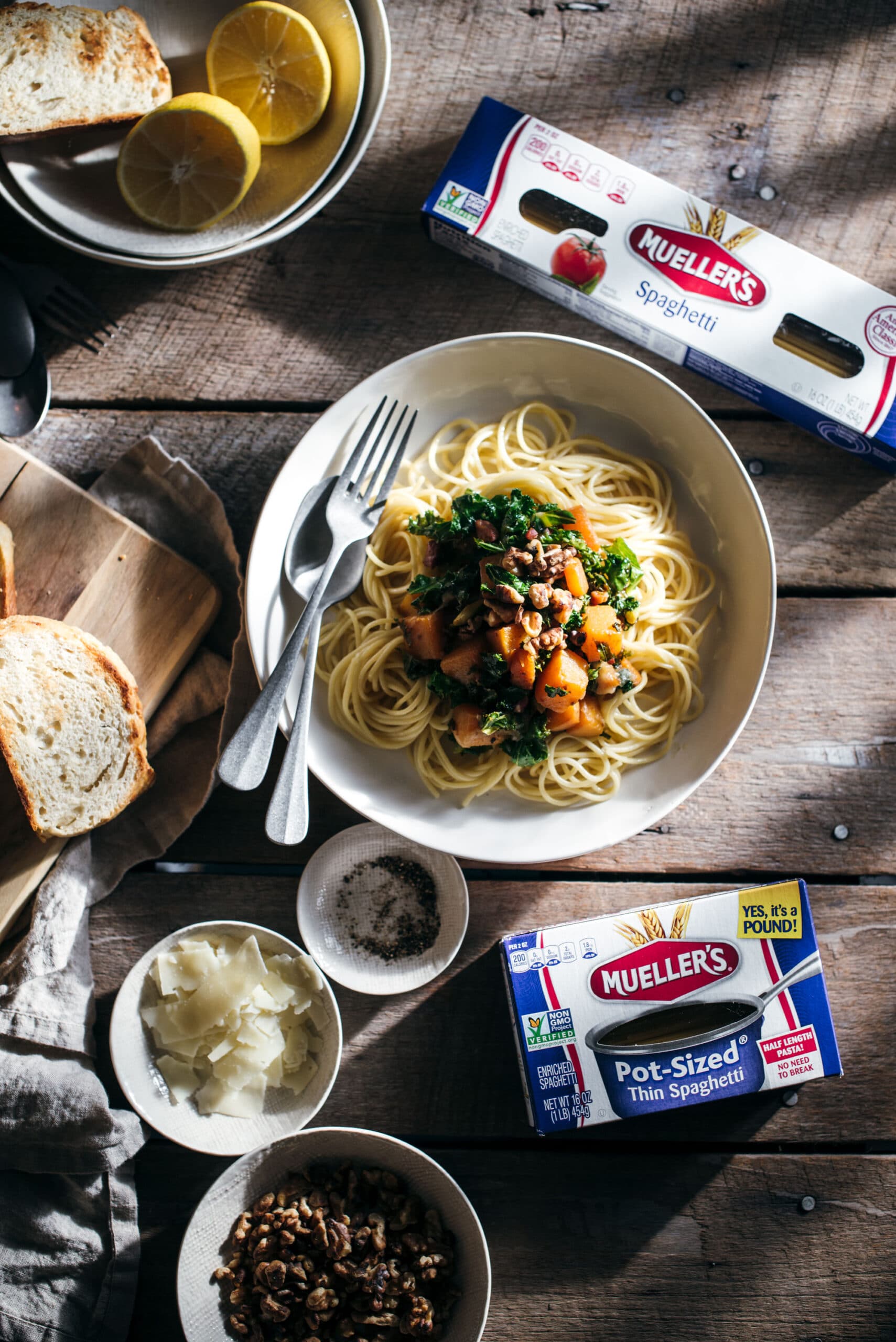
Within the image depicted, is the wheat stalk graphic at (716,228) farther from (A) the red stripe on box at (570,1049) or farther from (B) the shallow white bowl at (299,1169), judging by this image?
(B) the shallow white bowl at (299,1169)

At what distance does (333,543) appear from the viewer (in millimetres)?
2355

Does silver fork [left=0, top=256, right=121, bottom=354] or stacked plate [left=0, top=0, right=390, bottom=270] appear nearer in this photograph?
stacked plate [left=0, top=0, right=390, bottom=270]

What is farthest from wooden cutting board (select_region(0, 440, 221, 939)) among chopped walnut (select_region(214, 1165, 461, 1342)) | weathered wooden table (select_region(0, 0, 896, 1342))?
chopped walnut (select_region(214, 1165, 461, 1342))

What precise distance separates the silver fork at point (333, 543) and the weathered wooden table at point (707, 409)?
0.36 meters

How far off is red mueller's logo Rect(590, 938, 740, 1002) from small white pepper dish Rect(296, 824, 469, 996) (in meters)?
0.43

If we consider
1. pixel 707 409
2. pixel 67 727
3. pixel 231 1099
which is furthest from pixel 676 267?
pixel 231 1099

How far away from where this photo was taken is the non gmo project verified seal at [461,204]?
2.43 metres

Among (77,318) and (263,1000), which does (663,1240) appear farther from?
(77,318)

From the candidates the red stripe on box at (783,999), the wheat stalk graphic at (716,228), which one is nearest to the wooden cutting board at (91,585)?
the wheat stalk graphic at (716,228)

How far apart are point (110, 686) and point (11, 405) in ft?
2.89

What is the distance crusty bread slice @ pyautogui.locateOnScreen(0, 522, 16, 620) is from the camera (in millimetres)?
2383

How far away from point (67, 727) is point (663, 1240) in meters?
2.19

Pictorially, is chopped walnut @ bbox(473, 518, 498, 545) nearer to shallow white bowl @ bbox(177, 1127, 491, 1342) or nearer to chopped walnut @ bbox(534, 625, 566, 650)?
chopped walnut @ bbox(534, 625, 566, 650)

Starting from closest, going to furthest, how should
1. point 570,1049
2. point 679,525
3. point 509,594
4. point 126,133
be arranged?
point 509,594
point 570,1049
point 126,133
point 679,525
